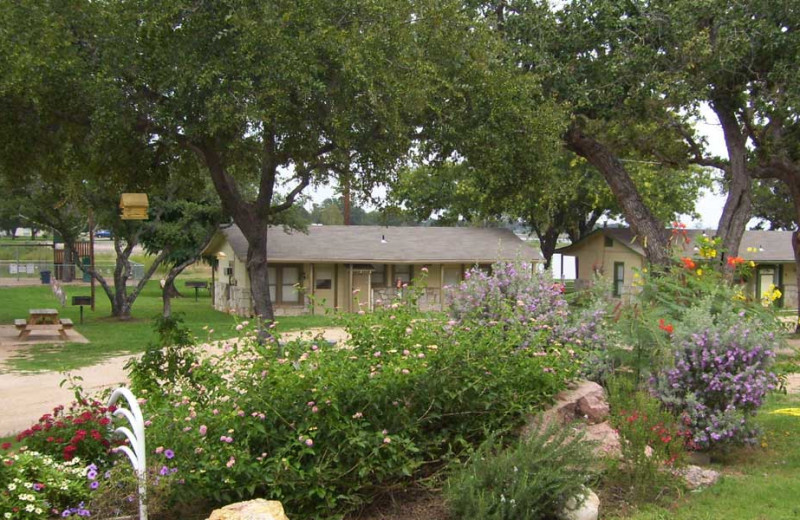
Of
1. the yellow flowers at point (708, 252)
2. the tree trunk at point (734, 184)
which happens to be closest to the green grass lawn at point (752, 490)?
the yellow flowers at point (708, 252)

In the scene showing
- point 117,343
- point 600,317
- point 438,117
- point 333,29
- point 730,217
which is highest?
point 333,29

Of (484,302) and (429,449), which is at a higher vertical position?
(484,302)

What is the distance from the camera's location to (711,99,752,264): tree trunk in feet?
62.6

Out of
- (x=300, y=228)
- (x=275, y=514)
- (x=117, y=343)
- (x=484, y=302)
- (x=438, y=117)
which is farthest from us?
(x=300, y=228)

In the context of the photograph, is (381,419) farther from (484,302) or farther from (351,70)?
(351,70)

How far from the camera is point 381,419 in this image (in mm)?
5664

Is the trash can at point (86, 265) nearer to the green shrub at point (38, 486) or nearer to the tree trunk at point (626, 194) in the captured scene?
the tree trunk at point (626, 194)

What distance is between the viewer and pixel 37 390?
12008mm

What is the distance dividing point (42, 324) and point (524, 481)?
18269 mm

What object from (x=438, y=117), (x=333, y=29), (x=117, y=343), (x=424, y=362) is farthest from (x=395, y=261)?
(x=424, y=362)

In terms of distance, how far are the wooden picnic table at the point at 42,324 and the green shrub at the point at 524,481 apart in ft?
57.2

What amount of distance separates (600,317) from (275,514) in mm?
4890

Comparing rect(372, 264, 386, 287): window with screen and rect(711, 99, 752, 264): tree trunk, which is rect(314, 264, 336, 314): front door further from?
rect(711, 99, 752, 264): tree trunk

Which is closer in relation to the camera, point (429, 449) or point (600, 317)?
point (429, 449)
